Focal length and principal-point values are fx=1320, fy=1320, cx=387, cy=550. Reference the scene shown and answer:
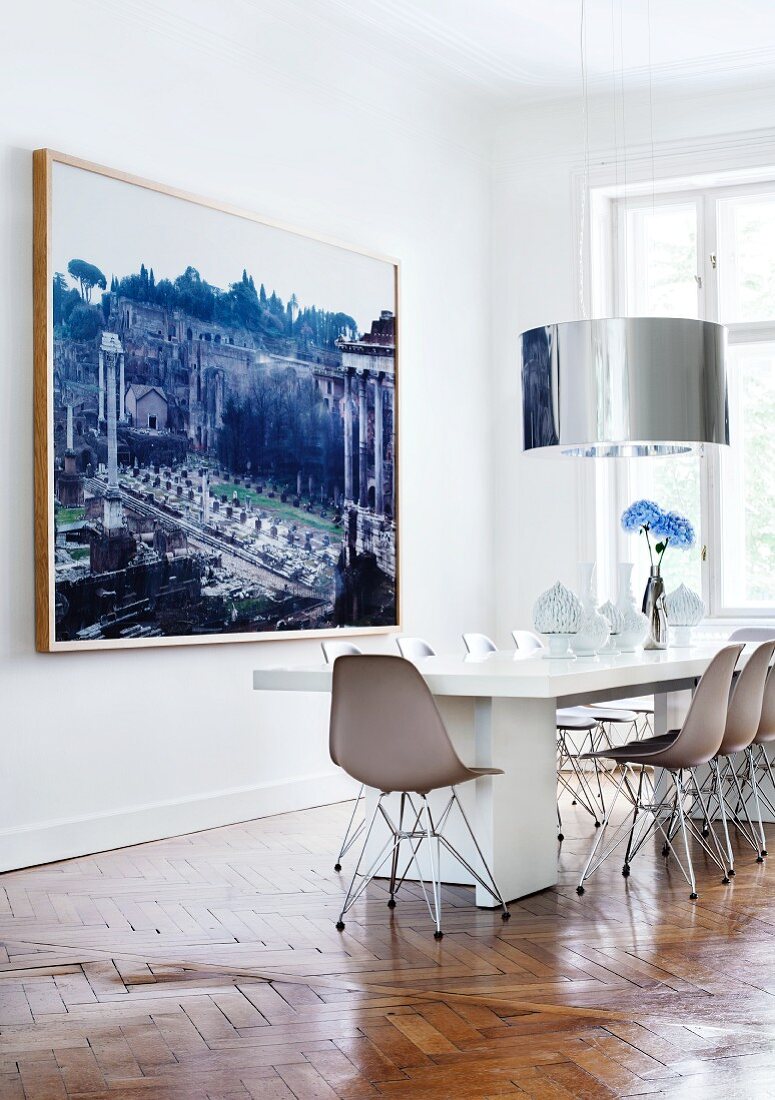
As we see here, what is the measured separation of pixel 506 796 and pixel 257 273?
3.02m

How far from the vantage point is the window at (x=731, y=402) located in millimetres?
8070

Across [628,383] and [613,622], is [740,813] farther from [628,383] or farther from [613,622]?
[628,383]

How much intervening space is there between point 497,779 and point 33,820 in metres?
1.89

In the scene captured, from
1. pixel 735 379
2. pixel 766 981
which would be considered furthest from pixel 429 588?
pixel 766 981

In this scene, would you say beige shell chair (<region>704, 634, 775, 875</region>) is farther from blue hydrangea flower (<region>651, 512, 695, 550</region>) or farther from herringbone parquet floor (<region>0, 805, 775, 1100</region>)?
blue hydrangea flower (<region>651, 512, 695, 550</region>)

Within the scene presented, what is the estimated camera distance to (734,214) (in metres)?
8.15

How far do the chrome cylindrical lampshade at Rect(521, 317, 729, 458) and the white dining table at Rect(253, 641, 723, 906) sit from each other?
869 mm

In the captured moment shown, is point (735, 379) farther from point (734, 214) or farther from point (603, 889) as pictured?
point (603, 889)

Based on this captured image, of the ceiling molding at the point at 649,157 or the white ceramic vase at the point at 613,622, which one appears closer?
the white ceramic vase at the point at 613,622

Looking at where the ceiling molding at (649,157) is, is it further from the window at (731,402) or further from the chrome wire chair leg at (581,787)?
the chrome wire chair leg at (581,787)

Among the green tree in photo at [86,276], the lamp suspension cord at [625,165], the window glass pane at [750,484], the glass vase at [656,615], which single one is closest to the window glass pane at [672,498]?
the window glass pane at [750,484]

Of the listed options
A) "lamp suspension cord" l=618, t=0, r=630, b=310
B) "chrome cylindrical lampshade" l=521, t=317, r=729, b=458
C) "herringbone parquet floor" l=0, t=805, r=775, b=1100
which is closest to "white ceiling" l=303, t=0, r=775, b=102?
"lamp suspension cord" l=618, t=0, r=630, b=310

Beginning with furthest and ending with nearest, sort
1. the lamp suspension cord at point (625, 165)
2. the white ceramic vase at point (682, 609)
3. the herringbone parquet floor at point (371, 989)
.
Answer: the lamp suspension cord at point (625, 165)
the white ceramic vase at point (682, 609)
the herringbone parquet floor at point (371, 989)

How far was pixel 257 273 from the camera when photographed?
6289 mm
